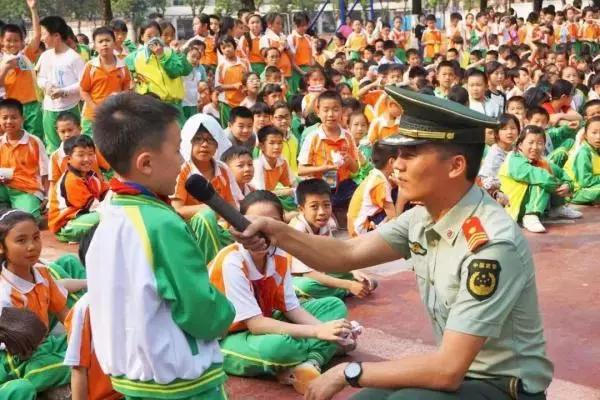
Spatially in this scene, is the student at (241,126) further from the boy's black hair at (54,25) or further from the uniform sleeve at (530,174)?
the uniform sleeve at (530,174)

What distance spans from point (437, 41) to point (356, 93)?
7.92m

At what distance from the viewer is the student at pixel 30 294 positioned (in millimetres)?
3430

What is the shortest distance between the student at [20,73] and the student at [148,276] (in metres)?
5.83

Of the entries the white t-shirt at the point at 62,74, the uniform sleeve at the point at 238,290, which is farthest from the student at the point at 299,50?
the uniform sleeve at the point at 238,290

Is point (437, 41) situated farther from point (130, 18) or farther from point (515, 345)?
point (130, 18)

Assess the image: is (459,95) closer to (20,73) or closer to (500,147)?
(500,147)

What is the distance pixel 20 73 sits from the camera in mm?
7910

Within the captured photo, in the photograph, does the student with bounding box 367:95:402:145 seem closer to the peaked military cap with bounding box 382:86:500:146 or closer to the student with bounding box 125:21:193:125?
the student with bounding box 125:21:193:125

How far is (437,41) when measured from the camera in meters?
18.0

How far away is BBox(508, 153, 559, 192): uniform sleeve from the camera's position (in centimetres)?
646

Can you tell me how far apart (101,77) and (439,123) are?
562cm

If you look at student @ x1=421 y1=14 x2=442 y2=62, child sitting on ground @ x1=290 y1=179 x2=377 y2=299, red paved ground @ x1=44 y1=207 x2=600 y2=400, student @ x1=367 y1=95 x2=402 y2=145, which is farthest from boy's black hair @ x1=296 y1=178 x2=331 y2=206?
student @ x1=421 y1=14 x2=442 y2=62

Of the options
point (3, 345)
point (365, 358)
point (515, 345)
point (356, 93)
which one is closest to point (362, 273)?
point (365, 358)

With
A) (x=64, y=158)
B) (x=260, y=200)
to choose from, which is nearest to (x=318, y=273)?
(x=260, y=200)
